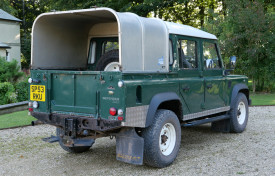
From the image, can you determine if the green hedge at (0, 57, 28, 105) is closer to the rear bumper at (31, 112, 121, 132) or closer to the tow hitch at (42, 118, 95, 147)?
the rear bumper at (31, 112, 121, 132)

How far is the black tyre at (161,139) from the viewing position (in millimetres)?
5168

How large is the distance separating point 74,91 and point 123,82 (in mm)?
958

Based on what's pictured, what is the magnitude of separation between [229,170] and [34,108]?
3.36 metres

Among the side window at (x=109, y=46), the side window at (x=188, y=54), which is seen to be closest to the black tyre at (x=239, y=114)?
the side window at (x=188, y=54)

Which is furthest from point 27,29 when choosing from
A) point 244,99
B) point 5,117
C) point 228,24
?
point 244,99

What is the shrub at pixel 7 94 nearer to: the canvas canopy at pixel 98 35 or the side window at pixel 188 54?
the canvas canopy at pixel 98 35

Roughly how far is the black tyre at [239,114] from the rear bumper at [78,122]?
13.0 feet

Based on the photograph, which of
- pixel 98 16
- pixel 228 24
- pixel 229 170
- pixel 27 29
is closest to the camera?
pixel 229 170

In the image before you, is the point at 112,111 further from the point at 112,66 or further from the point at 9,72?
the point at 9,72

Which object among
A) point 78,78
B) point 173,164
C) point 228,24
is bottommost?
point 173,164

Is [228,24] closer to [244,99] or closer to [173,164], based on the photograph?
[244,99]

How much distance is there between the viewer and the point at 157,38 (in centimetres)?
564

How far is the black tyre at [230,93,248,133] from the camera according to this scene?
7.89m

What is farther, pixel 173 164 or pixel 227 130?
pixel 227 130
